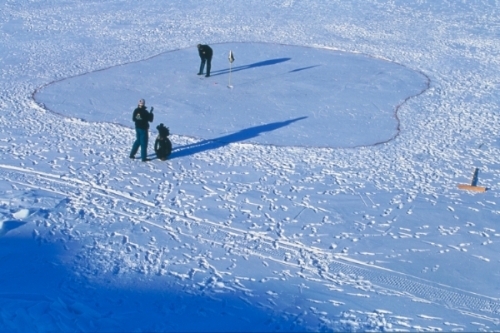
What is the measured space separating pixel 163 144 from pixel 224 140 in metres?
2.11

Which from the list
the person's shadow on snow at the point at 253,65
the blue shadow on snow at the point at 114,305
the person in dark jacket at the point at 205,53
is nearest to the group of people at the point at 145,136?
the blue shadow on snow at the point at 114,305

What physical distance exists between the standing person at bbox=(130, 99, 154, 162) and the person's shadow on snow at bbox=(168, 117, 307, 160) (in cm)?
82

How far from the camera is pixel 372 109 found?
1916 cm

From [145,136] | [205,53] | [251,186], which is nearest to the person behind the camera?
[251,186]

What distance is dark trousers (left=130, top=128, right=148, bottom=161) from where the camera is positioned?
14.7m

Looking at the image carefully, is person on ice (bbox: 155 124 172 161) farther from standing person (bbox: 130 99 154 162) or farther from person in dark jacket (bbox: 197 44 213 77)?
person in dark jacket (bbox: 197 44 213 77)

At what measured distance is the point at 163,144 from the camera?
15.1 meters

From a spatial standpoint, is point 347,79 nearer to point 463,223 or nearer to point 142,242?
point 463,223

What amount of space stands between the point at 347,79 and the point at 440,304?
1275 centimetres

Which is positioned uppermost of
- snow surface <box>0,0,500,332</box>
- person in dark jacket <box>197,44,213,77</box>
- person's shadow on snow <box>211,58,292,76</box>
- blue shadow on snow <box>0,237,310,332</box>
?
person in dark jacket <box>197,44,213,77</box>

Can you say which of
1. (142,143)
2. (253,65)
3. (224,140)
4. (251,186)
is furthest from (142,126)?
(253,65)

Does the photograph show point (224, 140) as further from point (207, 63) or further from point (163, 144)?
point (207, 63)

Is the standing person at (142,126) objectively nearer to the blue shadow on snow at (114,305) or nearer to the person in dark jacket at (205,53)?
the blue shadow on snow at (114,305)

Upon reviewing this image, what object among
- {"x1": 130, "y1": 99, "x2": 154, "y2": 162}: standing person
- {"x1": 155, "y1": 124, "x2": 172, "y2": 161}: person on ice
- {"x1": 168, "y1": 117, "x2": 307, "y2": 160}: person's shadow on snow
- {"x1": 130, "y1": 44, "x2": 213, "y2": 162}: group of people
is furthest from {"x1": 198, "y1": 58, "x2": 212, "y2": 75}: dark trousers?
{"x1": 130, "y1": 99, "x2": 154, "y2": 162}: standing person
